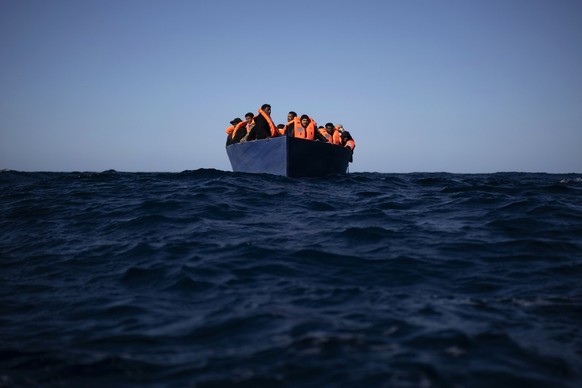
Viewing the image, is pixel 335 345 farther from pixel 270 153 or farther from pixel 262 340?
pixel 270 153

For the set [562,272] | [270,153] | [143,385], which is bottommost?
[143,385]

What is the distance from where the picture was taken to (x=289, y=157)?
15375 mm

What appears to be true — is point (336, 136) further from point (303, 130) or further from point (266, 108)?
point (266, 108)

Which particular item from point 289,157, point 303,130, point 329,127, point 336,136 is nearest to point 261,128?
point 303,130

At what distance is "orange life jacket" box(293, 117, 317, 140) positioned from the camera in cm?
1688

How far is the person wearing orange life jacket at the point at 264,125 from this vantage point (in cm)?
1662

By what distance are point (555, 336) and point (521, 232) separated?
14.8ft

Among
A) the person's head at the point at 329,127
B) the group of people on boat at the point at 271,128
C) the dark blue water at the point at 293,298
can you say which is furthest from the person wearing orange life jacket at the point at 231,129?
the dark blue water at the point at 293,298

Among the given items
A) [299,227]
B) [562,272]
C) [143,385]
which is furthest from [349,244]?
[143,385]

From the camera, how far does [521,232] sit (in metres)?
7.93

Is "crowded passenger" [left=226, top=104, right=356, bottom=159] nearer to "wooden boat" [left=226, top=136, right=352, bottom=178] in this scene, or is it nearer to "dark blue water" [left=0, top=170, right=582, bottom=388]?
"wooden boat" [left=226, top=136, right=352, bottom=178]

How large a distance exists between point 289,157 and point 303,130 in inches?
82.5

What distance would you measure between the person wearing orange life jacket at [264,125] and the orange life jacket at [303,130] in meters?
0.81

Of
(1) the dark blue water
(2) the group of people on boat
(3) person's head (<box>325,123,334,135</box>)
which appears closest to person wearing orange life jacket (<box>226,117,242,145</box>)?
(2) the group of people on boat
